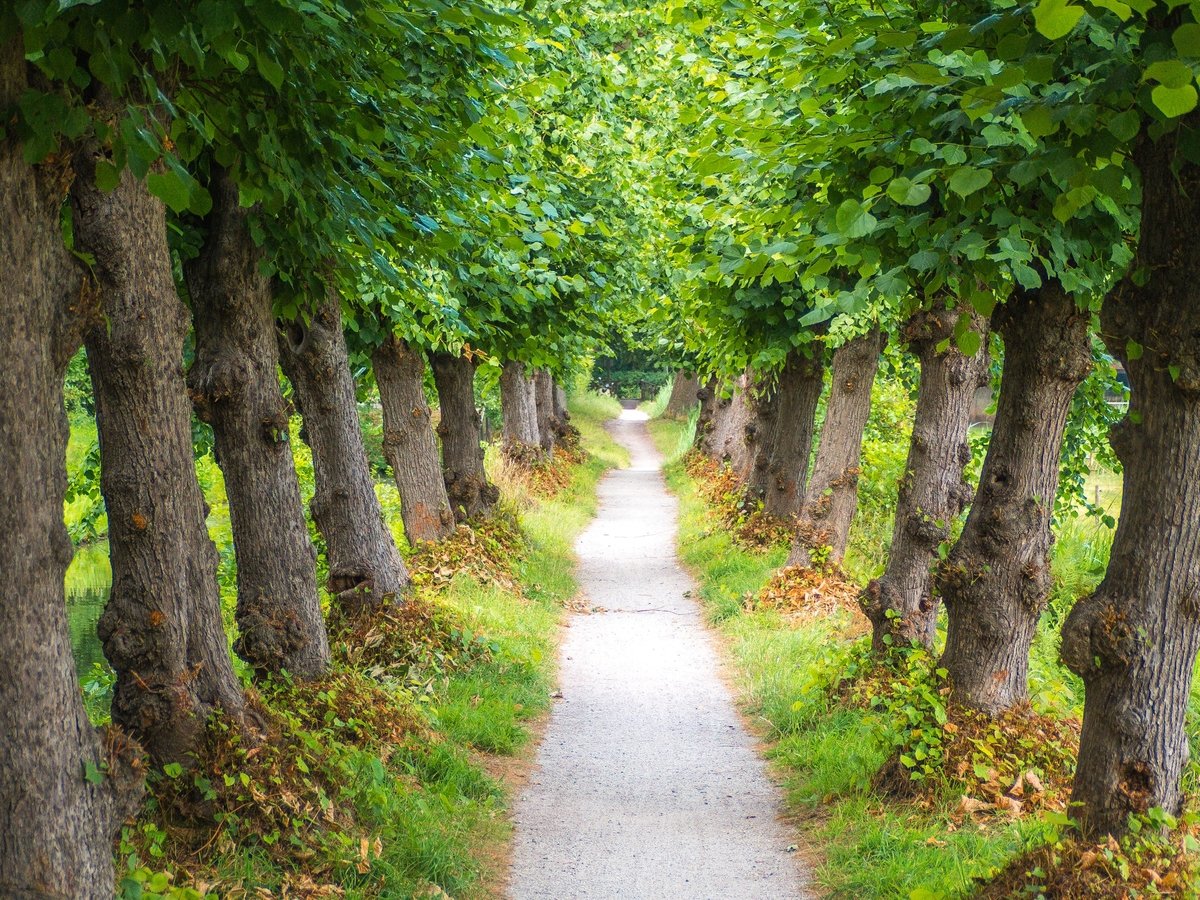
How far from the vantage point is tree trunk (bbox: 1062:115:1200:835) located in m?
4.61

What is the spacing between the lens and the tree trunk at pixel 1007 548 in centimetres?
710

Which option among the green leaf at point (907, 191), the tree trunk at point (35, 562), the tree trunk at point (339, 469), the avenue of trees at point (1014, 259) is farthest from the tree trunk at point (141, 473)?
the tree trunk at point (339, 469)

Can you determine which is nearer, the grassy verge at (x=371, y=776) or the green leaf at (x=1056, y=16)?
the green leaf at (x=1056, y=16)

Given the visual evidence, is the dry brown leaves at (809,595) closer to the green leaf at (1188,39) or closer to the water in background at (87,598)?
the water in background at (87,598)

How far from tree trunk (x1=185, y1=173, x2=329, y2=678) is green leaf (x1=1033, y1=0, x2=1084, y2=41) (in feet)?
17.0

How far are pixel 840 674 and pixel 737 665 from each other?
2515 millimetres

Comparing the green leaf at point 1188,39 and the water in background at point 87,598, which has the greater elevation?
the green leaf at point 1188,39

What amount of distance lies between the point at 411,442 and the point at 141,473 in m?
8.36

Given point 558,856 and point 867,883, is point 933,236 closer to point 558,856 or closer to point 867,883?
point 867,883

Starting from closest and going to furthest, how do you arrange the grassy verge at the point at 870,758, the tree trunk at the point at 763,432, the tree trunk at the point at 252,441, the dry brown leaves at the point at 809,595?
1. the grassy verge at the point at 870,758
2. the tree trunk at the point at 252,441
3. the dry brown leaves at the point at 809,595
4. the tree trunk at the point at 763,432

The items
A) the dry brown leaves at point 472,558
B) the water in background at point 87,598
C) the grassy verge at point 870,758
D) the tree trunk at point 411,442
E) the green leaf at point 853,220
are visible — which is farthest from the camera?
the water in background at point 87,598

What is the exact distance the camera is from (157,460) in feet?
18.2

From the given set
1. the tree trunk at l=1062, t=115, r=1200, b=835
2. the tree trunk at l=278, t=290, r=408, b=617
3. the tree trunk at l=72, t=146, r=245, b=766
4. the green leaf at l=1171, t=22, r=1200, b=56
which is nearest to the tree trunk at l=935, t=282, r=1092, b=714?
the tree trunk at l=1062, t=115, r=1200, b=835

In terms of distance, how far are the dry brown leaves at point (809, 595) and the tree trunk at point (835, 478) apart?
0.30m
